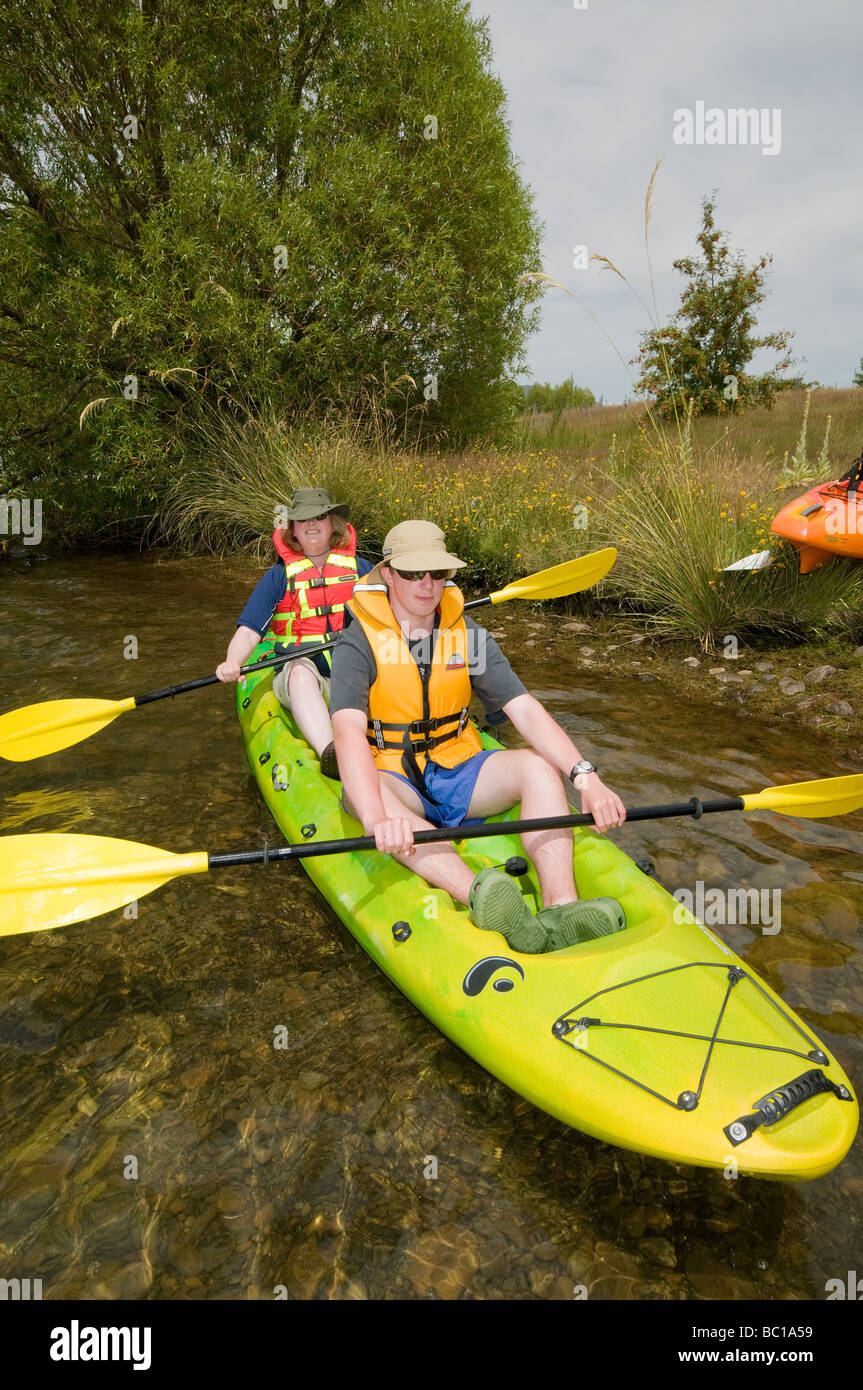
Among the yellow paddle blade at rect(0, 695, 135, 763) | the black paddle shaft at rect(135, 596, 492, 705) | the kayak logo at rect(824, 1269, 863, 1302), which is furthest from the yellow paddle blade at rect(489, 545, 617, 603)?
the kayak logo at rect(824, 1269, 863, 1302)

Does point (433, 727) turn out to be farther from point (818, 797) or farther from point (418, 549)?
point (818, 797)

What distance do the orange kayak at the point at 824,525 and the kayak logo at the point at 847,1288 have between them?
4.16m

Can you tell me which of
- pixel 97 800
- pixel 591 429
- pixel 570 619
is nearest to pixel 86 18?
pixel 591 429

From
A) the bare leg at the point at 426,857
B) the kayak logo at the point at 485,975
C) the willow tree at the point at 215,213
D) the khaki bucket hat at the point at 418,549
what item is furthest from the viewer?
the willow tree at the point at 215,213

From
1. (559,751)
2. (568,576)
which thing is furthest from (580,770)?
(568,576)

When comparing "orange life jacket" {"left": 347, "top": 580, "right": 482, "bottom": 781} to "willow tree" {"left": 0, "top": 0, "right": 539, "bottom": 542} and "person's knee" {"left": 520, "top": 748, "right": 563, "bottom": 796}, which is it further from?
"willow tree" {"left": 0, "top": 0, "right": 539, "bottom": 542}

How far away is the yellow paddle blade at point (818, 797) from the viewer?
2.77 meters

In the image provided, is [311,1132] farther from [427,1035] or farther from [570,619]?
[570,619]

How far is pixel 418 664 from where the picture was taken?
120 inches

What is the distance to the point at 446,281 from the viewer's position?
1077 cm

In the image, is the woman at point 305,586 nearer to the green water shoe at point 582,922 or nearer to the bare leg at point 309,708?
the bare leg at point 309,708

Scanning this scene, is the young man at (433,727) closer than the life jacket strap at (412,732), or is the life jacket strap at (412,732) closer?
the young man at (433,727)
